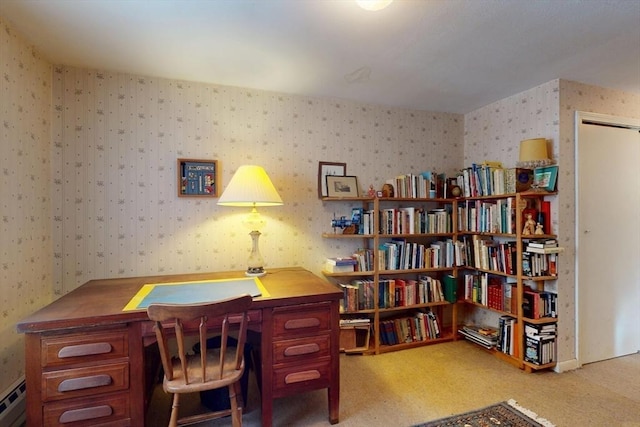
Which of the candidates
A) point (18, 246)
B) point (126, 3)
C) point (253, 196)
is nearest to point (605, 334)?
point (253, 196)

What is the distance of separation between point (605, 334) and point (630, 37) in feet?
7.51

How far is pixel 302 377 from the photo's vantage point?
1740mm

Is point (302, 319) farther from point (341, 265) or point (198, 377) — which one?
point (341, 265)

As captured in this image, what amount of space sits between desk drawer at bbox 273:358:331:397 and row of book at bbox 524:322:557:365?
5.61 feet

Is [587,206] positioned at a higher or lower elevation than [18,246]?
higher

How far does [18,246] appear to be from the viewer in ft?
5.95

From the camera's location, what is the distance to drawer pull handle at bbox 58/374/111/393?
141cm

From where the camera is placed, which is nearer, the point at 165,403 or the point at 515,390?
the point at 165,403

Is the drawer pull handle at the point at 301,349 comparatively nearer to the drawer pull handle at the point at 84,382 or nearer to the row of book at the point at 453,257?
the drawer pull handle at the point at 84,382

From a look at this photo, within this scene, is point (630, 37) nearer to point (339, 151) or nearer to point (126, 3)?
point (339, 151)

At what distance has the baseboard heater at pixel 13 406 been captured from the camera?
5.38 ft

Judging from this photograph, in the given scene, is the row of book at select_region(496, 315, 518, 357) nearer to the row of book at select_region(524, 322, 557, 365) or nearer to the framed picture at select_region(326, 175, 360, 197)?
the row of book at select_region(524, 322, 557, 365)

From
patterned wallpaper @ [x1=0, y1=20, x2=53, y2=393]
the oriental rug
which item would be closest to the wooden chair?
patterned wallpaper @ [x1=0, y1=20, x2=53, y2=393]

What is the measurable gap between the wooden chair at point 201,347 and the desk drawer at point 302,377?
0.25 metres
